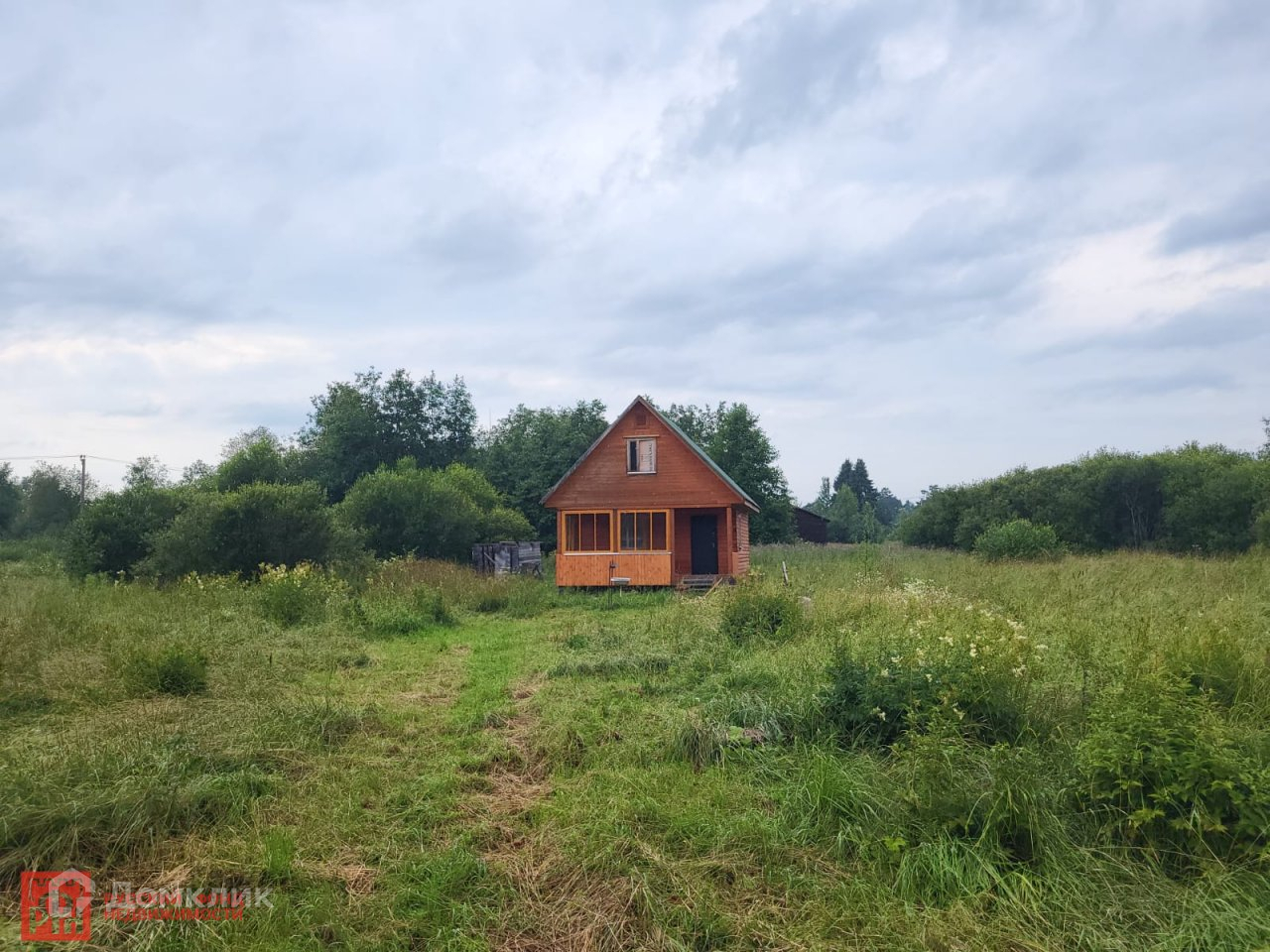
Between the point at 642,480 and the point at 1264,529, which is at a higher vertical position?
the point at 642,480

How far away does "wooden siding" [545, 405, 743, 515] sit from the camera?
21.3m

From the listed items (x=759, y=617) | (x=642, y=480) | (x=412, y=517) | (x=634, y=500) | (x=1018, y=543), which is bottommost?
(x=759, y=617)

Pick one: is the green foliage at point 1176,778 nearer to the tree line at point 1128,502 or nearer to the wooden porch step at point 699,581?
the wooden porch step at point 699,581

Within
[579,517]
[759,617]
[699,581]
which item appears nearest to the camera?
[759,617]

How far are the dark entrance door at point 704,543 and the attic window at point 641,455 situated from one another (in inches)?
97.0

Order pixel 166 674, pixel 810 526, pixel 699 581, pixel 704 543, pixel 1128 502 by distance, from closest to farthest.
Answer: pixel 166 674 → pixel 699 581 → pixel 704 543 → pixel 1128 502 → pixel 810 526

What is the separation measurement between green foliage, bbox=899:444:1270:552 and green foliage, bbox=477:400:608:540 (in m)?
19.9

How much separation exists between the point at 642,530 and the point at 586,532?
5.56 feet

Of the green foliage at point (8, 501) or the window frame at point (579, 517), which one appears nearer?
the window frame at point (579, 517)

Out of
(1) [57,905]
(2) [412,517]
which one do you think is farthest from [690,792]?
(2) [412,517]

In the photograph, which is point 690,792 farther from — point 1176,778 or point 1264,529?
point 1264,529

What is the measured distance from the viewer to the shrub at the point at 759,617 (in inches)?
388

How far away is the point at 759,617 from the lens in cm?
1020

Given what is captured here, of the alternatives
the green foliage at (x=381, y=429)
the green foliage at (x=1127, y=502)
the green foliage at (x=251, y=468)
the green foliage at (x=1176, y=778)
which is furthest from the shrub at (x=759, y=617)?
the green foliage at (x=381, y=429)
